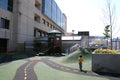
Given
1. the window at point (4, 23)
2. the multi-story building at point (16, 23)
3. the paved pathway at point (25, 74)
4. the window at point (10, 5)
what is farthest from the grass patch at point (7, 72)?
the window at point (10, 5)

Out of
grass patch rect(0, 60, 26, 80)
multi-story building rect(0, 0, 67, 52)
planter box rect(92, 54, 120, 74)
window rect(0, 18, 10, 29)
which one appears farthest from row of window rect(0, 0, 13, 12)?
planter box rect(92, 54, 120, 74)

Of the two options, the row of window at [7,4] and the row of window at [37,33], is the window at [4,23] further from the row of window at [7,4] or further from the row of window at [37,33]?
the row of window at [37,33]

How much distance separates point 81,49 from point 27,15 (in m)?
26.5

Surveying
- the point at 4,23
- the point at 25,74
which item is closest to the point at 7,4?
the point at 4,23

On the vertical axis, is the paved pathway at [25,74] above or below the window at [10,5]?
below

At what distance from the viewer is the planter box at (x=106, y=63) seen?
70.9ft

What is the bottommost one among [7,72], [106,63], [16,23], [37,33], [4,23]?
[7,72]

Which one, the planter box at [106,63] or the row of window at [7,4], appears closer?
the planter box at [106,63]

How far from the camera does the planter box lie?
21.6m

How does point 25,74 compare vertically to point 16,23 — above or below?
below

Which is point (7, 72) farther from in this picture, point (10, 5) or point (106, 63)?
point (10, 5)

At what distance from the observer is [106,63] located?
22.1 meters

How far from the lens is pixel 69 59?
1185 inches

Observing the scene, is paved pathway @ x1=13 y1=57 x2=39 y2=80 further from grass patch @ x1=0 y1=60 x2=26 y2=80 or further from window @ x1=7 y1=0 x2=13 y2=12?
window @ x1=7 y1=0 x2=13 y2=12
